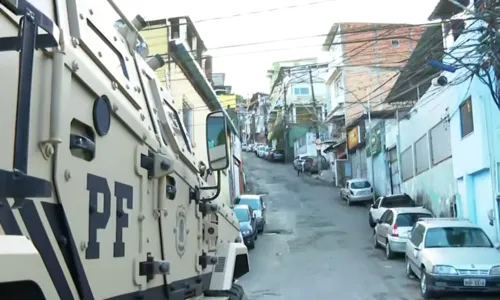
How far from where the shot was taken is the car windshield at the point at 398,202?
26.4 meters

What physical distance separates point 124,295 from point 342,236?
73.4 feet

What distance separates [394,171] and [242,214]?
1475 centimetres

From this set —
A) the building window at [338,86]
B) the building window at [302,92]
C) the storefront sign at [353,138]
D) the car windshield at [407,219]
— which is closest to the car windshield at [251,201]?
the car windshield at [407,219]

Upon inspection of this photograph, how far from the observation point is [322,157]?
191 ft

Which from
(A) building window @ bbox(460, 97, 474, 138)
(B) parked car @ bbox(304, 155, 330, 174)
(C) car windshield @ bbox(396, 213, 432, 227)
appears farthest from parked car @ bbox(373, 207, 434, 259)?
(B) parked car @ bbox(304, 155, 330, 174)

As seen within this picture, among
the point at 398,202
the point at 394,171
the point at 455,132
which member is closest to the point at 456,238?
the point at 455,132

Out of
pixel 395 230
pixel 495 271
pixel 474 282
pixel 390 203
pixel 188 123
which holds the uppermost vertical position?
pixel 188 123

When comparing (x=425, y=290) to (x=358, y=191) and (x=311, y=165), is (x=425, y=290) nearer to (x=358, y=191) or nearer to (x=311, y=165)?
(x=358, y=191)

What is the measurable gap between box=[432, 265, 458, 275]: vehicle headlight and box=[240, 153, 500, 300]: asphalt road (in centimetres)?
87

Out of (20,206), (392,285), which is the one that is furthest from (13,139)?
(392,285)

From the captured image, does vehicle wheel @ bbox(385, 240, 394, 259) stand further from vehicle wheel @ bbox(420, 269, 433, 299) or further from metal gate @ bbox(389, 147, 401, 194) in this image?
metal gate @ bbox(389, 147, 401, 194)

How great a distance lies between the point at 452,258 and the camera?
1246 cm

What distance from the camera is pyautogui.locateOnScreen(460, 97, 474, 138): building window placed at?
19.4 m

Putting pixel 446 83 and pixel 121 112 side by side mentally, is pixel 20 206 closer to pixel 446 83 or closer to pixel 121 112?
pixel 121 112
